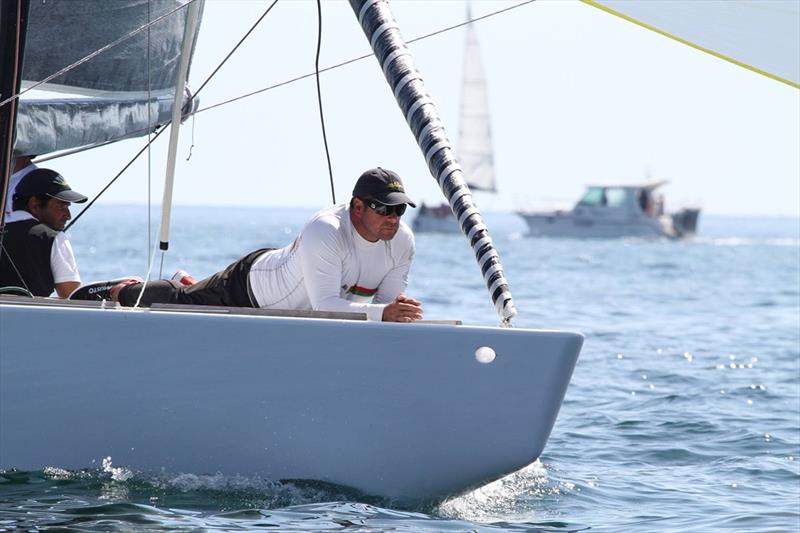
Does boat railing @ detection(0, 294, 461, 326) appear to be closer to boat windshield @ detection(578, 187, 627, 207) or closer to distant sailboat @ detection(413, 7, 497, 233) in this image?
distant sailboat @ detection(413, 7, 497, 233)

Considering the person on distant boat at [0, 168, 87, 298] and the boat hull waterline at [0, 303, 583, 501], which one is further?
the person on distant boat at [0, 168, 87, 298]

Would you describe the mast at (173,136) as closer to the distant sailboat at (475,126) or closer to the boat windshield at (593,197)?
the distant sailboat at (475,126)

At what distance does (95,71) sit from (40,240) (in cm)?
163

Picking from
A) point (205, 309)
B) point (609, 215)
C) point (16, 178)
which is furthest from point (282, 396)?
point (609, 215)

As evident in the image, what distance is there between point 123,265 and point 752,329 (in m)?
14.0

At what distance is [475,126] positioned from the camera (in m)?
46.4

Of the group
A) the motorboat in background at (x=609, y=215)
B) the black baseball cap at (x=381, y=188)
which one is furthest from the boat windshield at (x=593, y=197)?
the black baseball cap at (x=381, y=188)

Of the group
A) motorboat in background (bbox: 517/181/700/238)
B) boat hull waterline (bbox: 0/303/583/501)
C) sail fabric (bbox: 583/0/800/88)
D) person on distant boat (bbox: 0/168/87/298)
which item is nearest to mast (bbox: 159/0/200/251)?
boat hull waterline (bbox: 0/303/583/501)

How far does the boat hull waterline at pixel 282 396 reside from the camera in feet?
14.6

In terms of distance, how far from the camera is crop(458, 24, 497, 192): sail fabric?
147 feet

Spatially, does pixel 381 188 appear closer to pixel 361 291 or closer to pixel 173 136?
pixel 361 291

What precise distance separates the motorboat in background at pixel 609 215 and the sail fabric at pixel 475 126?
3597 millimetres

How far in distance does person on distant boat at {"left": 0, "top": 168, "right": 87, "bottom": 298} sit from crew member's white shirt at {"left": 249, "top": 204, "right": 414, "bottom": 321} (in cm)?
103

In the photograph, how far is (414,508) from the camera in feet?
15.6
